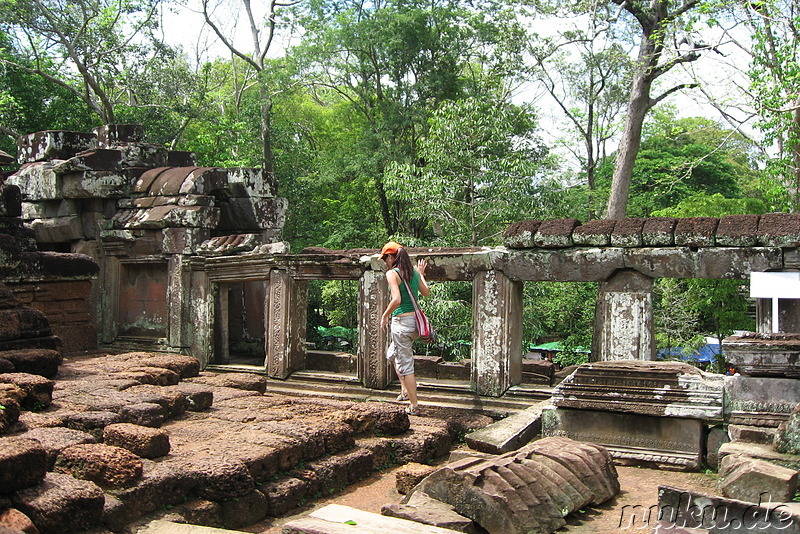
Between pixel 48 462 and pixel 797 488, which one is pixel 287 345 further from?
pixel 797 488

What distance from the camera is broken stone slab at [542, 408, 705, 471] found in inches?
239

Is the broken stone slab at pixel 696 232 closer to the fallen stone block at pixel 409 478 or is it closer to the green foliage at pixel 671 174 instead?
the fallen stone block at pixel 409 478

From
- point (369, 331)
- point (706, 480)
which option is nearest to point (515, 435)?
point (706, 480)

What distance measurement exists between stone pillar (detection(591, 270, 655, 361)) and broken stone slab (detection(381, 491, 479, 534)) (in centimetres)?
373

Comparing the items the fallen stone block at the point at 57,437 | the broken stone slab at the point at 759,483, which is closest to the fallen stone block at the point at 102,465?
the fallen stone block at the point at 57,437

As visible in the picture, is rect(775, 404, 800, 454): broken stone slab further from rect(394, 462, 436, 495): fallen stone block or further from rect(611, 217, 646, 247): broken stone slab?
rect(611, 217, 646, 247): broken stone slab

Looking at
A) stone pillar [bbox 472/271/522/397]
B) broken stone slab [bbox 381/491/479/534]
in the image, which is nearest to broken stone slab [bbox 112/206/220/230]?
stone pillar [bbox 472/271/522/397]

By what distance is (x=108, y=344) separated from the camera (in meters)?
12.1

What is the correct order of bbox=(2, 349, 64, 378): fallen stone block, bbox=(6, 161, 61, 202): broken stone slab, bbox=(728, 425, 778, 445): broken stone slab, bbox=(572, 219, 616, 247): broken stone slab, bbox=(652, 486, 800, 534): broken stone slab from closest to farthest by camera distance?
bbox=(652, 486, 800, 534): broken stone slab, bbox=(728, 425, 778, 445): broken stone slab, bbox=(2, 349, 64, 378): fallen stone block, bbox=(572, 219, 616, 247): broken stone slab, bbox=(6, 161, 61, 202): broken stone slab

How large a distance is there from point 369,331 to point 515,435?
11.2 feet

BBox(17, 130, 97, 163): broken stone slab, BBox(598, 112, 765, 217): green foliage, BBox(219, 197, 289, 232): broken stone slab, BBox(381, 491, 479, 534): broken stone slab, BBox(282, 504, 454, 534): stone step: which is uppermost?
BBox(598, 112, 765, 217): green foliage

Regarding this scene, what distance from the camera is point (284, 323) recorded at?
10.2 metres

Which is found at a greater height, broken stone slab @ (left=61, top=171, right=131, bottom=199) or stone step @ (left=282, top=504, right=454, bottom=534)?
broken stone slab @ (left=61, top=171, right=131, bottom=199)

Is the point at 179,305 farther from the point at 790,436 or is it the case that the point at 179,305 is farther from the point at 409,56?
the point at 409,56
